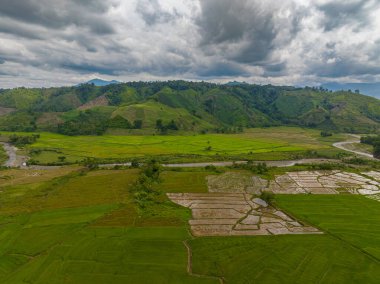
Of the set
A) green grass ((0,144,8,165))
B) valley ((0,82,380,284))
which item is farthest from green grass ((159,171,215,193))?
green grass ((0,144,8,165))

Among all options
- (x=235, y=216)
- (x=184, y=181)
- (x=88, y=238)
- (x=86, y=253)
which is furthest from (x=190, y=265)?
(x=184, y=181)

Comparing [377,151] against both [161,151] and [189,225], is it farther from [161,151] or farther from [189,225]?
[189,225]

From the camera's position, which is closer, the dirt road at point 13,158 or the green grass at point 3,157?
the dirt road at point 13,158

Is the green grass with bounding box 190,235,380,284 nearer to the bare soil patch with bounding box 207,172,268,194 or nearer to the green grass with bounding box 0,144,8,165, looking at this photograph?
the bare soil patch with bounding box 207,172,268,194

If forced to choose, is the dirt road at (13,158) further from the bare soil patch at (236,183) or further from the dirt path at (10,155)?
the bare soil patch at (236,183)

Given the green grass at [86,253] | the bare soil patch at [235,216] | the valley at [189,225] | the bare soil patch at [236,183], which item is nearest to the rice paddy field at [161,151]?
the valley at [189,225]

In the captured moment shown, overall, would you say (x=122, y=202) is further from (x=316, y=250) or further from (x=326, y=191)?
(x=326, y=191)
